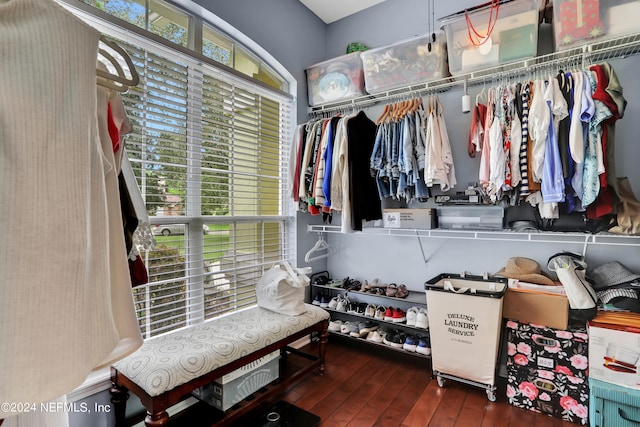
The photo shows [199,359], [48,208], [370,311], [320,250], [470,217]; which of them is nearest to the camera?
[48,208]

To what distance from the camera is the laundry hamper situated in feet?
6.25

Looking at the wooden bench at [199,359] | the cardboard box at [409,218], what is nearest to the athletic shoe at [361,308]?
the wooden bench at [199,359]

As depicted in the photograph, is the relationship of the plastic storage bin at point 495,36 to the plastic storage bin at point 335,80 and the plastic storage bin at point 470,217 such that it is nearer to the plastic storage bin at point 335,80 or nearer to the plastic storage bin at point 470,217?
the plastic storage bin at point 335,80

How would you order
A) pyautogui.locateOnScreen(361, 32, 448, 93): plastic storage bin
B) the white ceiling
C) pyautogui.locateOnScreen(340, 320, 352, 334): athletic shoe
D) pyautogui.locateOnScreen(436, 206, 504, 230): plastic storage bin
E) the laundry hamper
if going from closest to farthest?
1. the laundry hamper
2. pyautogui.locateOnScreen(436, 206, 504, 230): plastic storage bin
3. pyautogui.locateOnScreen(361, 32, 448, 93): plastic storage bin
4. pyautogui.locateOnScreen(340, 320, 352, 334): athletic shoe
5. the white ceiling

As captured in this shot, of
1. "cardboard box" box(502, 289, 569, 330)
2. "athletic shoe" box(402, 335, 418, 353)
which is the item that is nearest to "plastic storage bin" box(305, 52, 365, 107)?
"cardboard box" box(502, 289, 569, 330)

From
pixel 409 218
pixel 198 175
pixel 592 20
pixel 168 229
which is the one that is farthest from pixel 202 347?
pixel 592 20

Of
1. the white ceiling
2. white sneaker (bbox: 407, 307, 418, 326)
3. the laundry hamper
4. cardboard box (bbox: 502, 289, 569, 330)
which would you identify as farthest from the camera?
the white ceiling

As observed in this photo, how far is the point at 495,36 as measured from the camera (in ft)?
6.55

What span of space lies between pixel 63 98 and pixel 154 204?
1.42 metres

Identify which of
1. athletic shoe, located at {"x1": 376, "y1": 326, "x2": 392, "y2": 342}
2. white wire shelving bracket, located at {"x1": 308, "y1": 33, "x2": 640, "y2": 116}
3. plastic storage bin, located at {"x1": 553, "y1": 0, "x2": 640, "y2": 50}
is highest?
plastic storage bin, located at {"x1": 553, "y1": 0, "x2": 640, "y2": 50}

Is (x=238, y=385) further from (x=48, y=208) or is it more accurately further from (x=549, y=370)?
(x=549, y=370)

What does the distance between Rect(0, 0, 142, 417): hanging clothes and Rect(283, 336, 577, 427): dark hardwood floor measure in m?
1.64

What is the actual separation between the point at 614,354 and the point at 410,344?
1.15m

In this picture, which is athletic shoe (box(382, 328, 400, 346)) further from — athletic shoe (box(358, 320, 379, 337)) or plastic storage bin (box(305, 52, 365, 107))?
plastic storage bin (box(305, 52, 365, 107))
